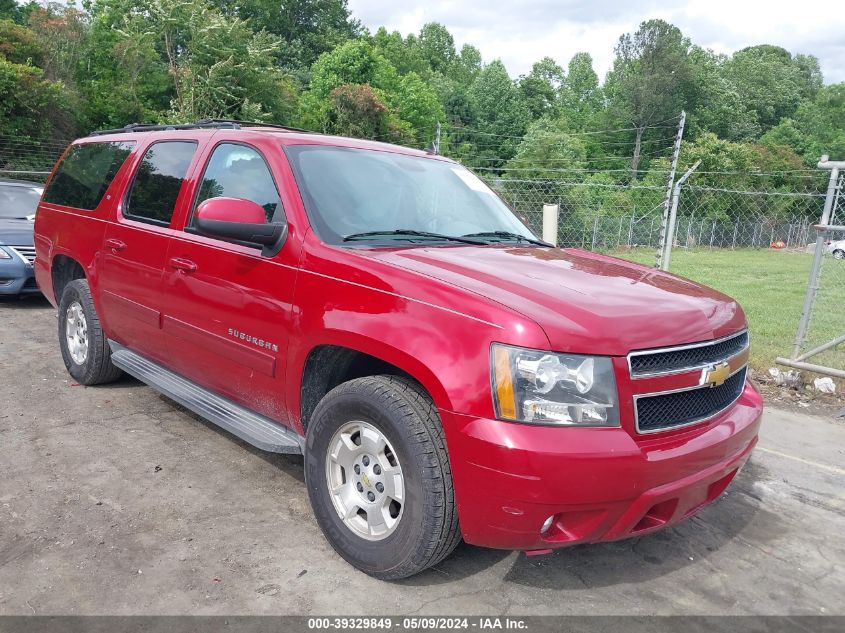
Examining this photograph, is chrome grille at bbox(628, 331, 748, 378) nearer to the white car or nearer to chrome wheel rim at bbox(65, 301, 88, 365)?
chrome wheel rim at bbox(65, 301, 88, 365)

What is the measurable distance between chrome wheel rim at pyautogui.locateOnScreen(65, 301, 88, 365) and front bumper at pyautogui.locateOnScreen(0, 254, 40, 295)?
3585 millimetres

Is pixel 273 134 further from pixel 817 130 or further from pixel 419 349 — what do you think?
pixel 817 130

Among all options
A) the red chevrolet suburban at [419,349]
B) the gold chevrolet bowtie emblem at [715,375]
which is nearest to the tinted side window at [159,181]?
the red chevrolet suburban at [419,349]

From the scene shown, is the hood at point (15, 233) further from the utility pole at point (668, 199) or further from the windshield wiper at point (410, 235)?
the utility pole at point (668, 199)

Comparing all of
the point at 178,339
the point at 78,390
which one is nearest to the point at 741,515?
the point at 178,339

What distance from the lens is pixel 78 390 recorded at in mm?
5250

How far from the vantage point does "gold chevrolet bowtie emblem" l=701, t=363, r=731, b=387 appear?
2.76 metres

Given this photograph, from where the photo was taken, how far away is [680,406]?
2.69 meters

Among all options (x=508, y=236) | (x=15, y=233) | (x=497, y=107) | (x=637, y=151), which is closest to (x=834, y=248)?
(x=508, y=236)

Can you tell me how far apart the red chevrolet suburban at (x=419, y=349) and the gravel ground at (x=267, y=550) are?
30 cm

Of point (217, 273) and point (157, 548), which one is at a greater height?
point (217, 273)

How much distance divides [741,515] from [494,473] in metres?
2.04

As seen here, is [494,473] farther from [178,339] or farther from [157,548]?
[178,339]

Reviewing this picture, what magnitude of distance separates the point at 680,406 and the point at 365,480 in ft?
4.30
